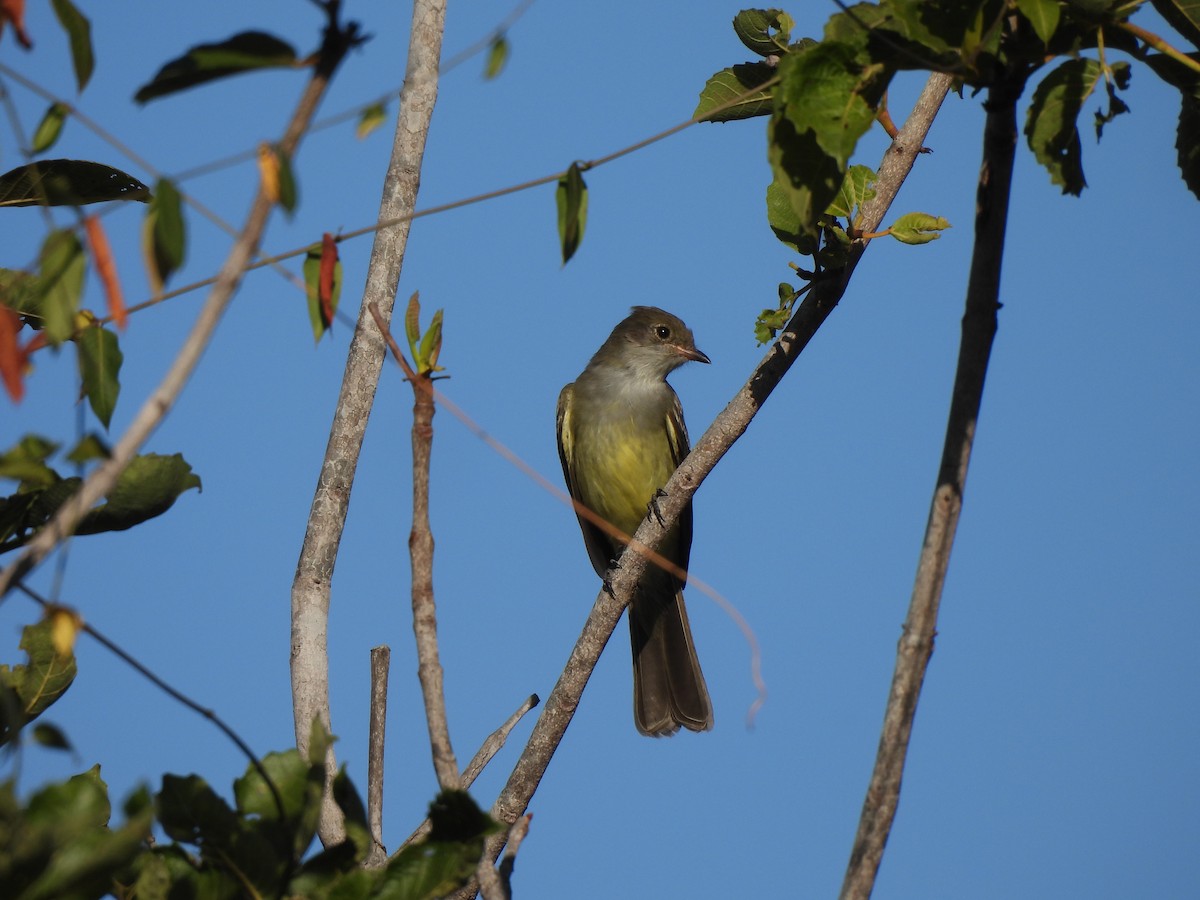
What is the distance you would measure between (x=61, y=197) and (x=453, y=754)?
1.13m

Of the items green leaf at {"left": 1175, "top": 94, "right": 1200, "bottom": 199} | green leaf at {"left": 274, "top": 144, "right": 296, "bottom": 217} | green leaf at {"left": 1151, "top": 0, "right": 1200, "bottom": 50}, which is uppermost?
green leaf at {"left": 1175, "top": 94, "right": 1200, "bottom": 199}

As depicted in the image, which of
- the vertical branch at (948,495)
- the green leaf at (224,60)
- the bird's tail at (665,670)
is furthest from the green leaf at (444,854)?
the bird's tail at (665,670)

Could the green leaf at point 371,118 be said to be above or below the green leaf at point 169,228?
above

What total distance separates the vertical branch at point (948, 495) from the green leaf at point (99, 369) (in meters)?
1.43

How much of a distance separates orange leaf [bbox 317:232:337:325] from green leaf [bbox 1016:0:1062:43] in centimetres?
131

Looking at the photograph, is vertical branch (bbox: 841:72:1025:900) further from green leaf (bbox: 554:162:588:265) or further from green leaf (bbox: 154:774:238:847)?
green leaf (bbox: 154:774:238:847)

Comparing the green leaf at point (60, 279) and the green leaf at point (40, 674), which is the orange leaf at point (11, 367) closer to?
the green leaf at point (60, 279)

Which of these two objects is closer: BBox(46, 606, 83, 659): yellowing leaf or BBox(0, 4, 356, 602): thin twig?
BBox(0, 4, 356, 602): thin twig

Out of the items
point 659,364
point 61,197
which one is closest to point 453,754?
point 61,197

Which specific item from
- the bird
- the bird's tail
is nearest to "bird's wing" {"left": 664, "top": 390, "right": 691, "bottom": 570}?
the bird

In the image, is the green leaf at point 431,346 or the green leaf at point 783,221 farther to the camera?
the green leaf at point 783,221

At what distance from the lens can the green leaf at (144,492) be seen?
258 cm

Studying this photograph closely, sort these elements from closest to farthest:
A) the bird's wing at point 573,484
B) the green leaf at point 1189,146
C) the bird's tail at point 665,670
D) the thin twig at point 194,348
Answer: the thin twig at point 194,348 < the green leaf at point 1189,146 < the bird's tail at point 665,670 < the bird's wing at point 573,484

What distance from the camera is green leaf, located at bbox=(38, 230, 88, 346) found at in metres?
1.91
